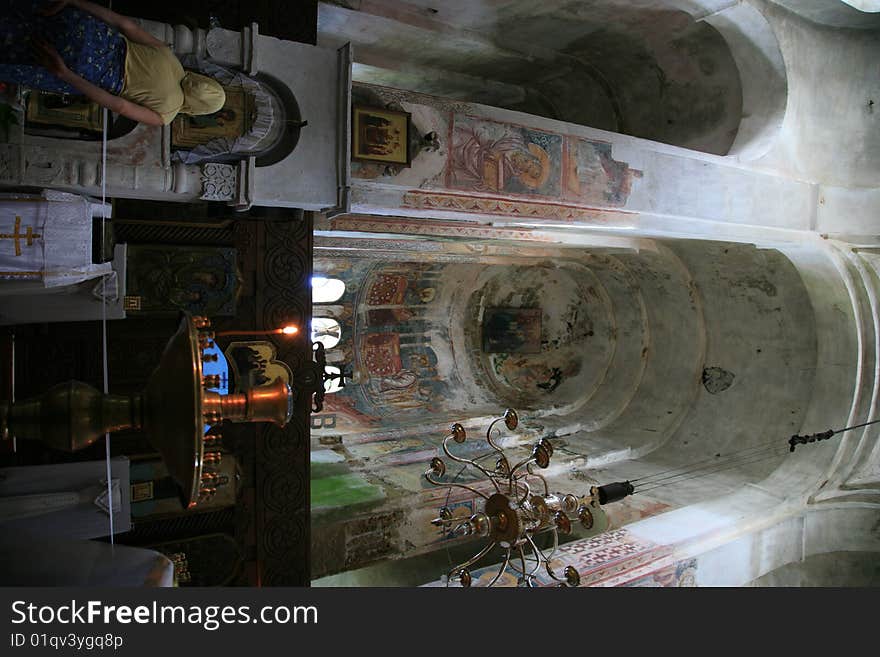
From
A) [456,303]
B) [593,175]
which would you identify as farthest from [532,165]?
[456,303]

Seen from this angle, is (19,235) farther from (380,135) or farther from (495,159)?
(495,159)

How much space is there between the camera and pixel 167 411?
2.30 meters

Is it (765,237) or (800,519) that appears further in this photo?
(800,519)

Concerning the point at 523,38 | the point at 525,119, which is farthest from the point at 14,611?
the point at 523,38

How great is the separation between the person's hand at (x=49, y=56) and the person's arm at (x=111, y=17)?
0.14m

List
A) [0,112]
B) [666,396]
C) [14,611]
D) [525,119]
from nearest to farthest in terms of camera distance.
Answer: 1. [14,611]
2. [0,112]
3. [525,119]
4. [666,396]

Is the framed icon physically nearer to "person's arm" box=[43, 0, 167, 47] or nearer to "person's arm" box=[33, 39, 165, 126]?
"person's arm" box=[43, 0, 167, 47]

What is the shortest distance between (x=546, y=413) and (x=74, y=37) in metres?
9.51

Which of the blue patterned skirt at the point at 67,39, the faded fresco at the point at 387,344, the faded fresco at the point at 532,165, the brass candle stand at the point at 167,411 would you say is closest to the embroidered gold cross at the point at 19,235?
the blue patterned skirt at the point at 67,39

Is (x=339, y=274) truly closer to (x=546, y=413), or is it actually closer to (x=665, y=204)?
(x=546, y=413)

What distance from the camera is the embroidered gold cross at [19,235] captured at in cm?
351

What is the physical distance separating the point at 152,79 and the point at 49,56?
49 centimetres

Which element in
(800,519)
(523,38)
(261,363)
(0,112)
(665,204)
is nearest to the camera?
(0,112)

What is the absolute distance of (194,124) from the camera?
14.1 ft
